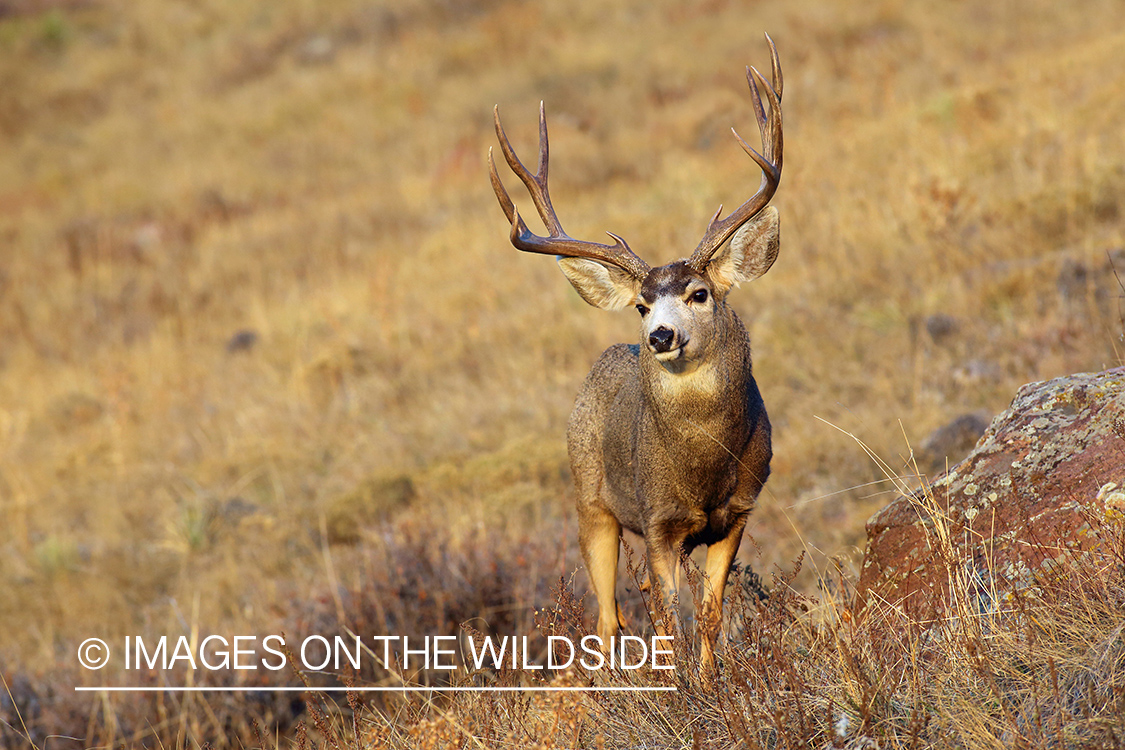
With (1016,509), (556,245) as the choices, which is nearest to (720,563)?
(1016,509)

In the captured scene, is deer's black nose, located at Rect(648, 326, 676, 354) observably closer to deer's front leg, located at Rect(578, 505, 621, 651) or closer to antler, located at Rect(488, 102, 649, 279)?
antler, located at Rect(488, 102, 649, 279)

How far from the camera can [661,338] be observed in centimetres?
391

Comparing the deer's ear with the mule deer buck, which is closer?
the mule deer buck

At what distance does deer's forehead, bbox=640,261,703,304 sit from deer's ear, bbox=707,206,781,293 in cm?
16

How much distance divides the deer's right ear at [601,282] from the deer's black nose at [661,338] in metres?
0.59

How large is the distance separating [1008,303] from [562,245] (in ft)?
16.6

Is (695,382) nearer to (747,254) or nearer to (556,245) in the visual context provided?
(747,254)

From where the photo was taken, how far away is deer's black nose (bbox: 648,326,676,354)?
3.91 meters

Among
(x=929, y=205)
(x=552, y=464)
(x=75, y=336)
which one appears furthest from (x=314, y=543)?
(x=75, y=336)

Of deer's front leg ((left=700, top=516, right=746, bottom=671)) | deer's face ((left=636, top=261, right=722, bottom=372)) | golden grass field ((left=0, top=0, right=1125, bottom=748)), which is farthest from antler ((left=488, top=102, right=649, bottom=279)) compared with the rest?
golden grass field ((left=0, top=0, right=1125, bottom=748))

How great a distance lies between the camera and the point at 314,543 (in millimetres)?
8227

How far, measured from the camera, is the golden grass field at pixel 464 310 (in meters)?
6.74

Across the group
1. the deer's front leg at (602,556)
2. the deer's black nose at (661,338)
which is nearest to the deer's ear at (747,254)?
the deer's black nose at (661,338)

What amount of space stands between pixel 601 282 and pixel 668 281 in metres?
0.46
